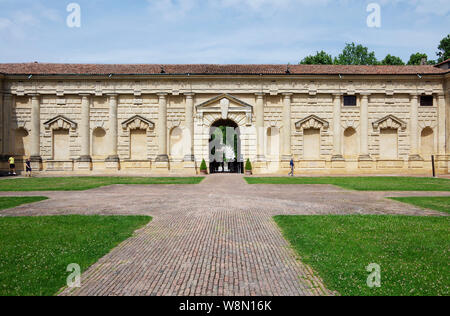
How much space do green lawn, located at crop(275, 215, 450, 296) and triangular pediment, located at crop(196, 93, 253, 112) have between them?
74.3 ft

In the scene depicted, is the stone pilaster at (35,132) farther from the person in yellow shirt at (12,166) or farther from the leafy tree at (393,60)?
the leafy tree at (393,60)

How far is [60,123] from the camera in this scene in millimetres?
Result: 30641

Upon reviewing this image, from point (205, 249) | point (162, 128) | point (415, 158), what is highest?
point (162, 128)

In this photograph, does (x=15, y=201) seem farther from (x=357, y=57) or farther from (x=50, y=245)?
(x=357, y=57)

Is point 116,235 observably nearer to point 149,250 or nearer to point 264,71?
point 149,250

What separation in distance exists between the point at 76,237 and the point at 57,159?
27870 mm

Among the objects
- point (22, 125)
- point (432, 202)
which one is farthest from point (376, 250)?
point (22, 125)

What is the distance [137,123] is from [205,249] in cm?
2660

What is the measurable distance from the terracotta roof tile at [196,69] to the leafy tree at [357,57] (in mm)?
22454

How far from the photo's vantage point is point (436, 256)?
545 centimetres

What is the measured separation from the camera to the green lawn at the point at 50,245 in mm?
4363

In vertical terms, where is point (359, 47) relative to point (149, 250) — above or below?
above
